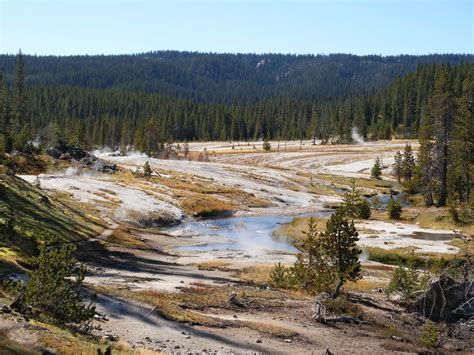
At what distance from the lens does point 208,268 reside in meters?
42.2

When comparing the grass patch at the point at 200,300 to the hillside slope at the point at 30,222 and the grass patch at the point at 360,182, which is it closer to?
the hillside slope at the point at 30,222

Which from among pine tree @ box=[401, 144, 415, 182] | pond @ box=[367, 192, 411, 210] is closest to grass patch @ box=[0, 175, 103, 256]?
pond @ box=[367, 192, 411, 210]

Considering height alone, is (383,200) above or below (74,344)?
below

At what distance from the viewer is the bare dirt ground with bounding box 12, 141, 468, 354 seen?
23.4 meters

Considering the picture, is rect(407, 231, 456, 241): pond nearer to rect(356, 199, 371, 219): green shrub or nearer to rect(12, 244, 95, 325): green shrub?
rect(356, 199, 371, 219): green shrub

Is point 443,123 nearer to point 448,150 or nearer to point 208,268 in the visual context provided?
point 448,150

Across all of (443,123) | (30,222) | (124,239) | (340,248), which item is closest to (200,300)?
(340,248)

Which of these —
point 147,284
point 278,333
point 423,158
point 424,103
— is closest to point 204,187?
point 423,158

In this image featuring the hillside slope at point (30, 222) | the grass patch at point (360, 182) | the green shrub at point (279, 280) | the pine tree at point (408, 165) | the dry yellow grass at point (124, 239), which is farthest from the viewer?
the pine tree at point (408, 165)

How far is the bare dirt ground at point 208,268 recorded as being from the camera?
2344cm

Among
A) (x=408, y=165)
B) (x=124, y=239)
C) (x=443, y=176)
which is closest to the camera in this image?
(x=124, y=239)

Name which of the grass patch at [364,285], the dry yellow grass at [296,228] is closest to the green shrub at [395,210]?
the dry yellow grass at [296,228]

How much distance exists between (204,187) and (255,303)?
212 feet

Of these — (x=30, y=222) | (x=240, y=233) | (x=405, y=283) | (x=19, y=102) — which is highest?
(x=19, y=102)
